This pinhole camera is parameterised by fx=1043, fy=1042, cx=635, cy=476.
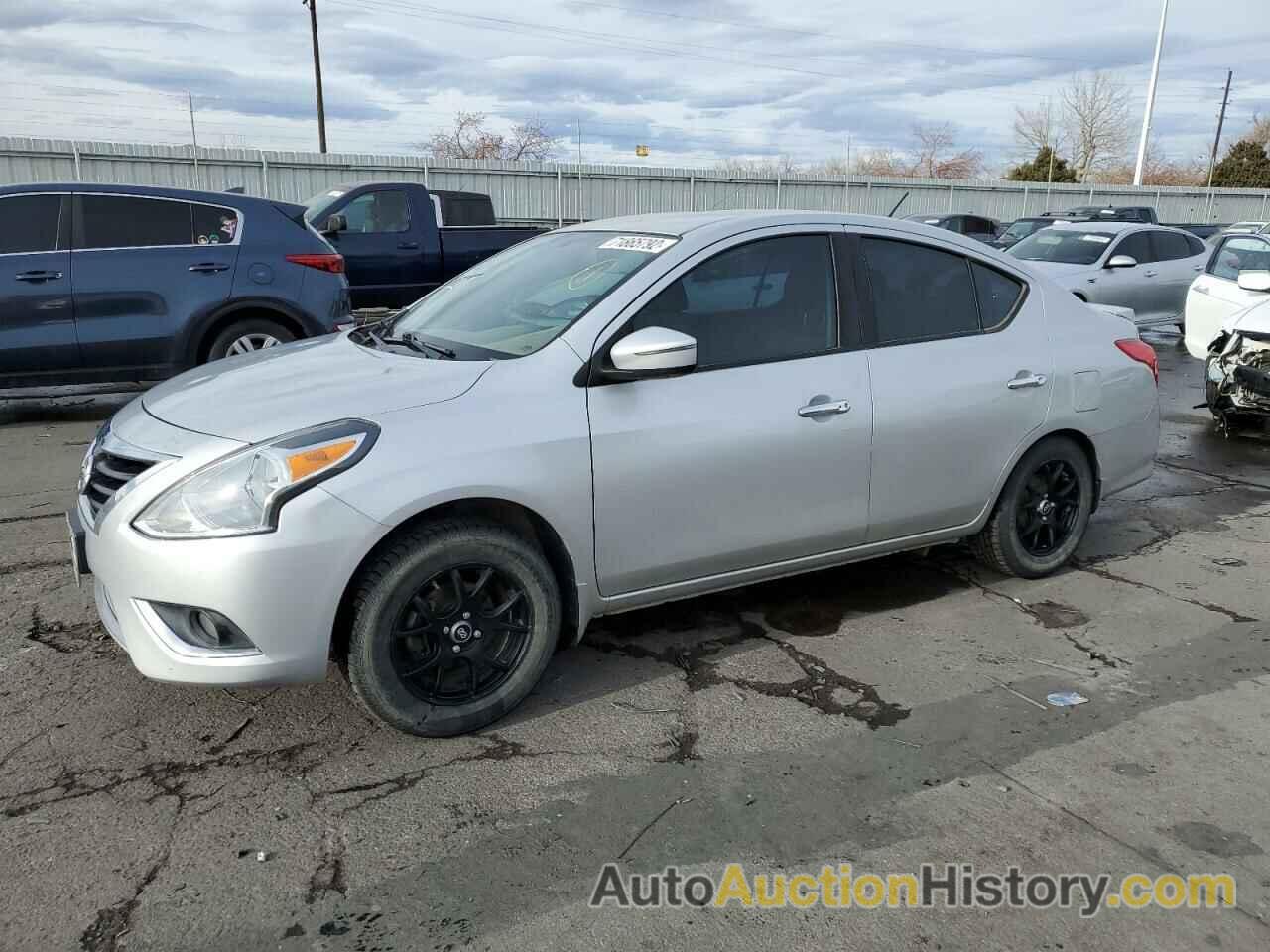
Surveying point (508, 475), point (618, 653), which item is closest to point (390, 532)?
point (508, 475)

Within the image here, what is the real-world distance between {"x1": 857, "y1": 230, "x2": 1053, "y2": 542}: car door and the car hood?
1726 mm

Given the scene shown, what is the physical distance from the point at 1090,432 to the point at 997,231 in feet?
71.3

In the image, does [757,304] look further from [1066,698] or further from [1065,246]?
[1065,246]

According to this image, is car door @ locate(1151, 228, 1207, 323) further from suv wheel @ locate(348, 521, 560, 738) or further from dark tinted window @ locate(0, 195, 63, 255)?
suv wheel @ locate(348, 521, 560, 738)

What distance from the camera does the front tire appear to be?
15.9ft

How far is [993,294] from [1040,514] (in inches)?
42.3

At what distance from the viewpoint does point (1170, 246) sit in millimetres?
14594

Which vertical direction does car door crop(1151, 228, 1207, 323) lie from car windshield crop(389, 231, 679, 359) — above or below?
below

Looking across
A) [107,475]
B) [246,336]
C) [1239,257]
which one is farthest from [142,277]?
[1239,257]

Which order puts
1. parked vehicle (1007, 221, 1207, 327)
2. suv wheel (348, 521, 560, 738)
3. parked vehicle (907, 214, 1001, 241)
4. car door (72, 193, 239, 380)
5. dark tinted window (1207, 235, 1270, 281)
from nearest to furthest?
suv wheel (348, 521, 560, 738) < car door (72, 193, 239, 380) < dark tinted window (1207, 235, 1270, 281) < parked vehicle (1007, 221, 1207, 327) < parked vehicle (907, 214, 1001, 241)

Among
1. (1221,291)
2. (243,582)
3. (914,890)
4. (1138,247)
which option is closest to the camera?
(914,890)

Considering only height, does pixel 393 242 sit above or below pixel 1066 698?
above

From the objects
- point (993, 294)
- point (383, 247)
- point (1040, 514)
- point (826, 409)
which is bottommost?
point (1040, 514)

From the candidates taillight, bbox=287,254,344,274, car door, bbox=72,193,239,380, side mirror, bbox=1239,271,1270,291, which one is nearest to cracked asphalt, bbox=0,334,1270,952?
car door, bbox=72,193,239,380
